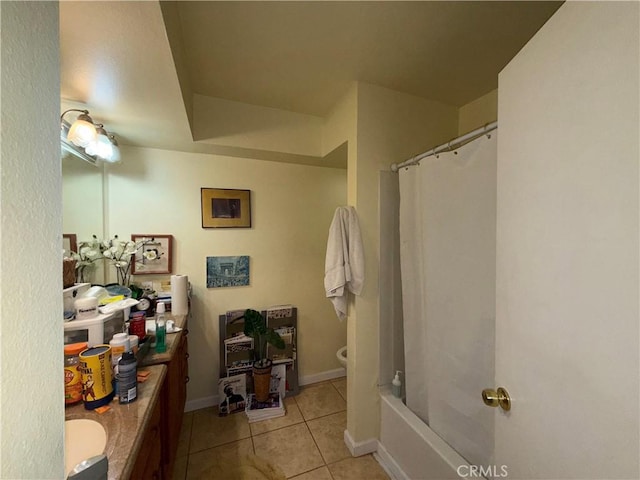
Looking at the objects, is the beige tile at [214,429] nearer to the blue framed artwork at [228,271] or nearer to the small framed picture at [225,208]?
the blue framed artwork at [228,271]

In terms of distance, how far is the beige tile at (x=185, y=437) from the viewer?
1.69 meters

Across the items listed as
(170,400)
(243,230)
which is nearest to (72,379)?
(170,400)

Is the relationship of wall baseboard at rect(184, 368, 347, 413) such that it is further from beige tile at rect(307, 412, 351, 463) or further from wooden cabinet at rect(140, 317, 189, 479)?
wooden cabinet at rect(140, 317, 189, 479)

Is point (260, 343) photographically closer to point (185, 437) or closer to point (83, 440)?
point (185, 437)

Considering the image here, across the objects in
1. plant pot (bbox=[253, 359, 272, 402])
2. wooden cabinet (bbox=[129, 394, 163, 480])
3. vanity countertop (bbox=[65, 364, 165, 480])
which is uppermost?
vanity countertop (bbox=[65, 364, 165, 480])

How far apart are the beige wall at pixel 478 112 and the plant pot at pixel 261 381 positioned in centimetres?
250

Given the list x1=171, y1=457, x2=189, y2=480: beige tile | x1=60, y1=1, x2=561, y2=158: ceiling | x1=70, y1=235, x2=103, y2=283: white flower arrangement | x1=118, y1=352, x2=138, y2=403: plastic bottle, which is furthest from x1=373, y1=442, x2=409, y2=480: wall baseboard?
x1=60, y1=1, x2=561, y2=158: ceiling

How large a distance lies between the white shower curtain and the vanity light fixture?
5.81ft

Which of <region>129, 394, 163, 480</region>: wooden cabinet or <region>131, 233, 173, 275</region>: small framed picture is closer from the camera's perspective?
<region>129, 394, 163, 480</region>: wooden cabinet

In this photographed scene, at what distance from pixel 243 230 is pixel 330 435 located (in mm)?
1734

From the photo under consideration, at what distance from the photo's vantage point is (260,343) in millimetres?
2178

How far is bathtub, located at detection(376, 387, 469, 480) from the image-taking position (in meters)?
1.24

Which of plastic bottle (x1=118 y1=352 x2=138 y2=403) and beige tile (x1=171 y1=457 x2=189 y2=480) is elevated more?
plastic bottle (x1=118 y1=352 x2=138 y2=403)

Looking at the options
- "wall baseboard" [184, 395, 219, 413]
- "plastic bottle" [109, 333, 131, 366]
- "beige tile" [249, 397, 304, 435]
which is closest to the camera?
"plastic bottle" [109, 333, 131, 366]
